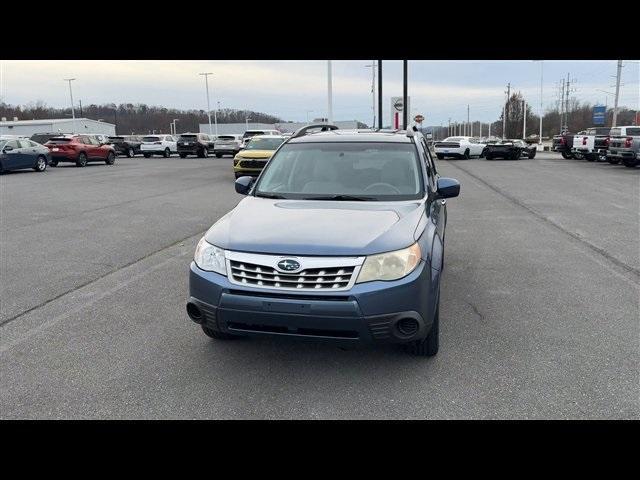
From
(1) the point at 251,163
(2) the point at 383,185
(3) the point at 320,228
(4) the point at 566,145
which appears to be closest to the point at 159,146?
(1) the point at 251,163

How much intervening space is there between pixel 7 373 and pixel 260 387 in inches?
77.6

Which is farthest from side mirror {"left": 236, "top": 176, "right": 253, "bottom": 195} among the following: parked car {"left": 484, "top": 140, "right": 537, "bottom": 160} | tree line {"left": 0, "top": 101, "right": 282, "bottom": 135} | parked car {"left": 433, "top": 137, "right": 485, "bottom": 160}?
tree line {"left": 0, "top": 101, "right": 282, "bottom": 135}

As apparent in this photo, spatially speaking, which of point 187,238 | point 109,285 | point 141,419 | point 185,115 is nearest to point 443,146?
point 187,238

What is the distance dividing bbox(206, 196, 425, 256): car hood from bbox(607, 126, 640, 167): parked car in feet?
79.5

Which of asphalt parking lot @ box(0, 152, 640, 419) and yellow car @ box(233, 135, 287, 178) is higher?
yellow car @ box(233, 135, 287, 178)

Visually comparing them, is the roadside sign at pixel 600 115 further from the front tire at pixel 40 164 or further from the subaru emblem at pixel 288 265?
the subaru emblem at pixel 288 265

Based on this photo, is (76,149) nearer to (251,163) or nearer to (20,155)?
(20,155)

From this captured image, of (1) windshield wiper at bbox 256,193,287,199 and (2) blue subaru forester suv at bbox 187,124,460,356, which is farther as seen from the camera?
(1) windshield wiper at bbox 256,193,287,199

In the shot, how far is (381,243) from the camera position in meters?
3.68

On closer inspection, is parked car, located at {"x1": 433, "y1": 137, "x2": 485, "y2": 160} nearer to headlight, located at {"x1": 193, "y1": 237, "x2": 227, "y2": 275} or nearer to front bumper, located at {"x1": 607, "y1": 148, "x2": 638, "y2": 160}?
front bumper, located at {"x1": 607, "y1": 148, "x2": 638, "y2": 160}

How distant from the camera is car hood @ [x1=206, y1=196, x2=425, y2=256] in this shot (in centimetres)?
363

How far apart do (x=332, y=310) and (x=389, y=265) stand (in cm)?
51

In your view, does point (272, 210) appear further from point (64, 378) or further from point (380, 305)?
point (64, 378)

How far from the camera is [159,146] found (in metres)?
41.1
